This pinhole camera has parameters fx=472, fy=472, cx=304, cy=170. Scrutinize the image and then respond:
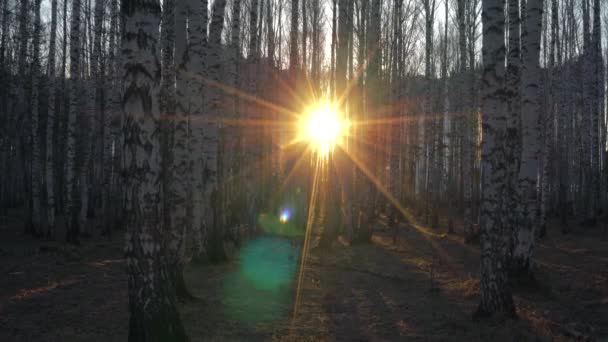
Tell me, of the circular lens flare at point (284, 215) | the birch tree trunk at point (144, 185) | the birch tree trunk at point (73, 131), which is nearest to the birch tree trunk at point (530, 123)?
the birch tree trunk at point (144, 185)

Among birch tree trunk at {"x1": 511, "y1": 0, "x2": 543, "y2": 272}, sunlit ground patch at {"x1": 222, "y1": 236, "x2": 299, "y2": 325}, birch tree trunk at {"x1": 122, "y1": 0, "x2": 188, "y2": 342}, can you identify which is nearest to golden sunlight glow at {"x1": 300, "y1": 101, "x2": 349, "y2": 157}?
sunlit ground patch at {"x1": 222, "y1": 236, "x2": 299, "y2": 325}

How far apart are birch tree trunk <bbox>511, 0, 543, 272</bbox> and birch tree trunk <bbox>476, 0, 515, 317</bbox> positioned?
10.4ft

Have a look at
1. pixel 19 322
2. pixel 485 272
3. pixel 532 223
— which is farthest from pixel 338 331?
pixel 532 223

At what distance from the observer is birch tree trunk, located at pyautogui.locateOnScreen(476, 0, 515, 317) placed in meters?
6.95

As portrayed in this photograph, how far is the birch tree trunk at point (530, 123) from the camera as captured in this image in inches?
393

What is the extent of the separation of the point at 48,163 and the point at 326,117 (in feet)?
50.8

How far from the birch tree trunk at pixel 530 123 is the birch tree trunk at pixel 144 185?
25.6 feet

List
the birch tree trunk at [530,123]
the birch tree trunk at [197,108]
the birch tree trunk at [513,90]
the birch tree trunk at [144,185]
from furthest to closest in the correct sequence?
the birch tree trunk at [530,123]
the birch tree trunk at [197,108]
the birch tree trunk at [513,90]
the birch tree trunk at [144,185]

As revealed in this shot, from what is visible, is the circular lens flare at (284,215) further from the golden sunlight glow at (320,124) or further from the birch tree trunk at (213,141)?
the birch tree trunk at (213,141)

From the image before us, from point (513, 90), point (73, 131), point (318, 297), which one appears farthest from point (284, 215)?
point (513, 90)

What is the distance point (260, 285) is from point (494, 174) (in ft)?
17.5

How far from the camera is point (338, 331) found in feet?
22.6

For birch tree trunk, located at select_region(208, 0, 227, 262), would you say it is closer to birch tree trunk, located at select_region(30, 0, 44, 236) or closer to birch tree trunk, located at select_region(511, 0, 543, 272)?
birch tree trunk, located at select_region(511, 0, 543, 272)

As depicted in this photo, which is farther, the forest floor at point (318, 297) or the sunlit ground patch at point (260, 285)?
the sunlit ground patch at point (260, 285)
